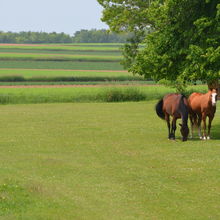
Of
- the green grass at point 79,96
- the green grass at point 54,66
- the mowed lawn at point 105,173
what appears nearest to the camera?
the mowed lawn at point 105,173

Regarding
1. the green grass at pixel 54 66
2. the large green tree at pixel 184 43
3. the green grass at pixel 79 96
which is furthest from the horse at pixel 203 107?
the green grass at pixel 54 66

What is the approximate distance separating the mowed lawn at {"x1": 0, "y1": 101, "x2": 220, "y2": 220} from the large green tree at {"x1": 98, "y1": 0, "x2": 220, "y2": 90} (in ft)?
10.1

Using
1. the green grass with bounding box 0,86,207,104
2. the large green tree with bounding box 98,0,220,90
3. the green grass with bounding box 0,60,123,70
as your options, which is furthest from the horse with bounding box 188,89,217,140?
the green grass with bounding box 0,60,123,70

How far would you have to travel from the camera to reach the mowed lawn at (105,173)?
16.3 m

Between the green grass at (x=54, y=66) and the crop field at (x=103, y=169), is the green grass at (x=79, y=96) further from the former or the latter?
the green grass at (x=54, y=66)

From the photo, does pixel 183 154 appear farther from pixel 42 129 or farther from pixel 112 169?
pixel 42 129

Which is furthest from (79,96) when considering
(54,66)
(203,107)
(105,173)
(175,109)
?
(54,66)

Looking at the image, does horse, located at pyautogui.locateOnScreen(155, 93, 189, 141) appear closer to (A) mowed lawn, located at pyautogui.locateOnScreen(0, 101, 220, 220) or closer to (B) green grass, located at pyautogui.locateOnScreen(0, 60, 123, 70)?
(A) mowed lawn, located at pyautogui.locateOnScreen(0, 101, 220, 220)

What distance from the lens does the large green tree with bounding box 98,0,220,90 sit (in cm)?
2844

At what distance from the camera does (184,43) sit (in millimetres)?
30109

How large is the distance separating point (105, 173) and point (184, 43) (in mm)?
11030

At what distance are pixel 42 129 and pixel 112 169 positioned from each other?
44.7 feet

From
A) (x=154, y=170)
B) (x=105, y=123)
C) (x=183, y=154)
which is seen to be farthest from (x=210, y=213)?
(x=105, y=123)

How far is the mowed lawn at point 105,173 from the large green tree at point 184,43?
3.07 meters
